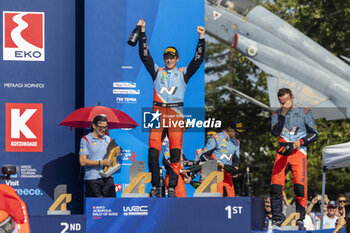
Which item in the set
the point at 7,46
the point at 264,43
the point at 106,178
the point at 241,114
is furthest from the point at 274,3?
the point at 106,178

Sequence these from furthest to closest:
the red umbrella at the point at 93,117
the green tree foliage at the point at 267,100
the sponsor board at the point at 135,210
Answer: the green tree foliage at the point at 267,100 → the red umbrella at the point at 93,117 → the sponsor board at the point at 135,210

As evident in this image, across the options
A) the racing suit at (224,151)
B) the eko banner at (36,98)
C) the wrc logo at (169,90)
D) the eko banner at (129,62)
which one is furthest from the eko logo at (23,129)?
the racing suit at (224,151)

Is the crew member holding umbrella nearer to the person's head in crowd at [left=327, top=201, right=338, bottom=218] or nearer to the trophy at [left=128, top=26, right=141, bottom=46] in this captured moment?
the trophy at [left=128, top=26, right=141, bottom=46]

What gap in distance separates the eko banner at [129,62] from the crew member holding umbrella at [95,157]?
2.59 meters

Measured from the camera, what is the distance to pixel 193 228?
7422 mm

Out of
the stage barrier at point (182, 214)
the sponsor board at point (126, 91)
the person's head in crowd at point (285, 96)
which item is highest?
the sponsor board at point (126, 91)

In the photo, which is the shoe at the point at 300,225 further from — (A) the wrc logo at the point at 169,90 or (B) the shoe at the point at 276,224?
(A) the wrc logo at the point at 169,90

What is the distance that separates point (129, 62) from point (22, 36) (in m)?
1.81

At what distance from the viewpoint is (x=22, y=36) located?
1103 centimetres

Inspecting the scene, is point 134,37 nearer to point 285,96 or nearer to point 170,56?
point 170,56

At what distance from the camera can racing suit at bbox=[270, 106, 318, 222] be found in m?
8.29

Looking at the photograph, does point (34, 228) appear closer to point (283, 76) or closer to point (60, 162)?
point (60, 162)

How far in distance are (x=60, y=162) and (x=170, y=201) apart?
4.12 m

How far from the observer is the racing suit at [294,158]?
27.2ft
